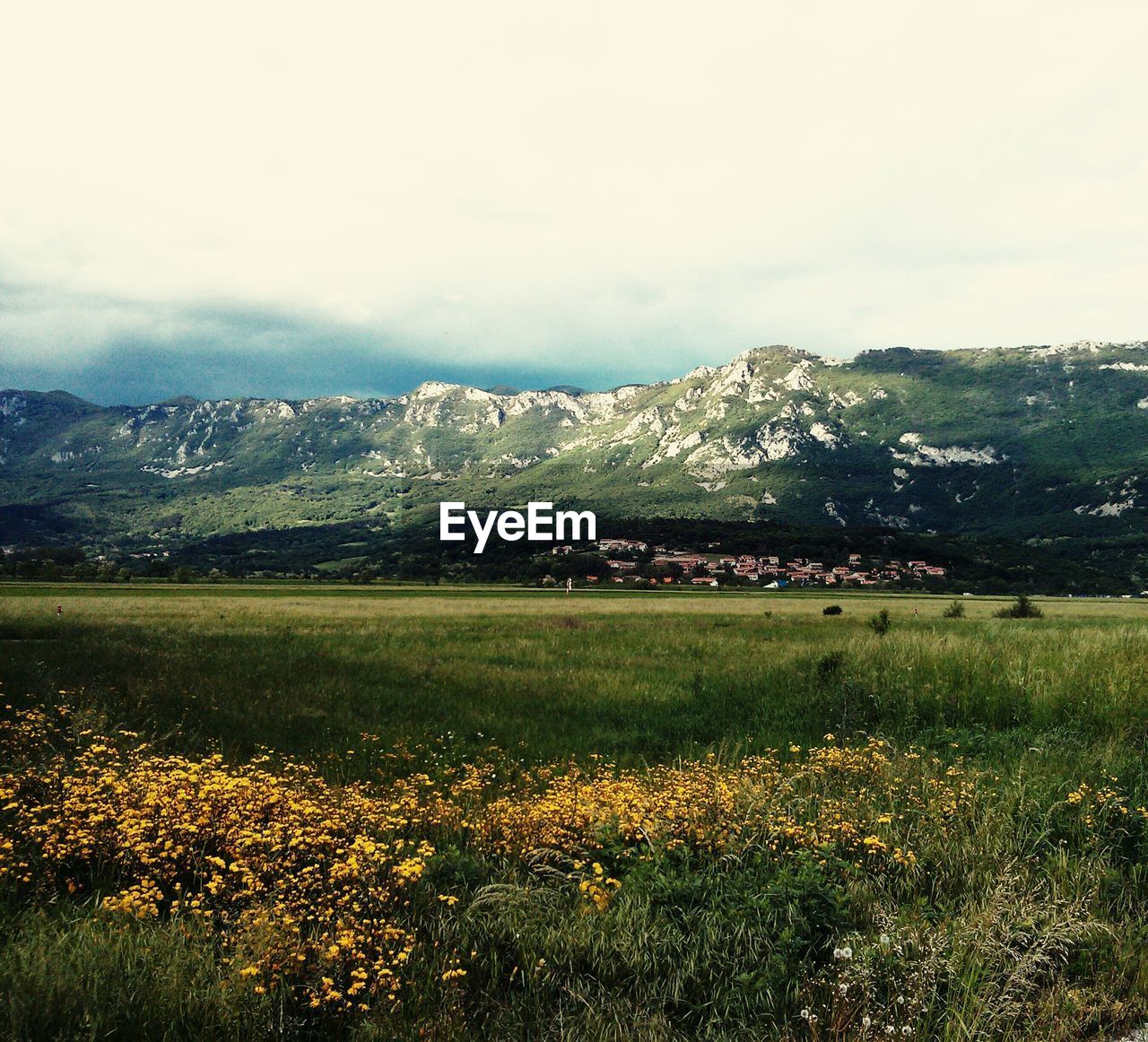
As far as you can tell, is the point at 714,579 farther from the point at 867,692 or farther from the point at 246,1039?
the point at 246,1039

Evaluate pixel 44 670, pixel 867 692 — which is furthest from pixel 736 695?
pixel 44 670

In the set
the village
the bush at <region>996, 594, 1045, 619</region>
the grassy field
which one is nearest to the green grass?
the grassy field

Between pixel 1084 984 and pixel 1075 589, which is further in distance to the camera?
pixel 1075 589

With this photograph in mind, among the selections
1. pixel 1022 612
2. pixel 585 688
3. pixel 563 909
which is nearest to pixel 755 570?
pixel 1022 612

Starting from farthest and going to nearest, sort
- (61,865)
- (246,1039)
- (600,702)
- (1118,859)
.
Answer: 1. (600,702)
2. (1118,859)
3. (61,865)
4. (246,1039)

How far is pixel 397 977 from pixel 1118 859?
7.10m

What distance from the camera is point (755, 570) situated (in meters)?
146

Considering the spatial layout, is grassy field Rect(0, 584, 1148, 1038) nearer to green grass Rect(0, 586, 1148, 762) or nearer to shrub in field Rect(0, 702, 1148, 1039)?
shrub in field Rect(0, 702, 1148, 1039)

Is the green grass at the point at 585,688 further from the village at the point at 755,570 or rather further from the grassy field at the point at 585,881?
the village at the point at 755,570

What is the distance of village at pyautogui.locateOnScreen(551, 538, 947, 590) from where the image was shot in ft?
430

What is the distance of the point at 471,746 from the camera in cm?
1289

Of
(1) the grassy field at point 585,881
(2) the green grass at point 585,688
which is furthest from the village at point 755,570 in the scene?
(1) the grassy field at point 585,881

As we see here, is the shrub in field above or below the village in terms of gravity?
above

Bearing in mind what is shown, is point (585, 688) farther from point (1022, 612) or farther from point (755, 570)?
point (755, 570)
